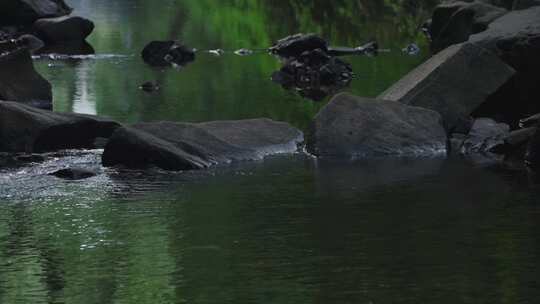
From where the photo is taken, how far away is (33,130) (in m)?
21.7

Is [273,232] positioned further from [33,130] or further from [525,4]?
[525,4]

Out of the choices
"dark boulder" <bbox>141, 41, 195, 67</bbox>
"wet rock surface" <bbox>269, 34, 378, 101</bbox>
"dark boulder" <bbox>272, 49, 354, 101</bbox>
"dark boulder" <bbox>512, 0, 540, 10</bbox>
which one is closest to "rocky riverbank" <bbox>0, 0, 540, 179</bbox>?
"wet rock surface" <bbox>269, 34, 378, 101</bbox>

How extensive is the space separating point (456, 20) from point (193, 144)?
76.6 ft

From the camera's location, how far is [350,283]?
42.8 ft

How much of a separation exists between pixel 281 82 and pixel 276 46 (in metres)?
9.15

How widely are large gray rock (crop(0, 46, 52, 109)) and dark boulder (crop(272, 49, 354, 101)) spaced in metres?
6.42

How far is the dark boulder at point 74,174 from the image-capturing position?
63.9 ft

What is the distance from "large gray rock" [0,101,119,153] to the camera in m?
21.7

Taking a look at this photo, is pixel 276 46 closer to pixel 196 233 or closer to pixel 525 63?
pixel 525 63

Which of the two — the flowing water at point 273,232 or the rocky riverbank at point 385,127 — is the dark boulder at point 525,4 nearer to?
the rocky riverbank at point 385,127

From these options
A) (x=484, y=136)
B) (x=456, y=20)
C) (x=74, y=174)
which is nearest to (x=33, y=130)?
(x=74, y=174)

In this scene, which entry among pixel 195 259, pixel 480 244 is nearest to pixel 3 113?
pixel 195 259

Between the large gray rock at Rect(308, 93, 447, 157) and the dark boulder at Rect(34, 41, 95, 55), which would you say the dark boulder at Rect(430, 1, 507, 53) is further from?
the large gray rock at Rect(308, 93, 447, 157)

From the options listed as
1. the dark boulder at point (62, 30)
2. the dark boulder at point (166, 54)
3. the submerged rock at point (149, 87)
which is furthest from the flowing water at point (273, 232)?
the dark boulder at point (62, 30)
